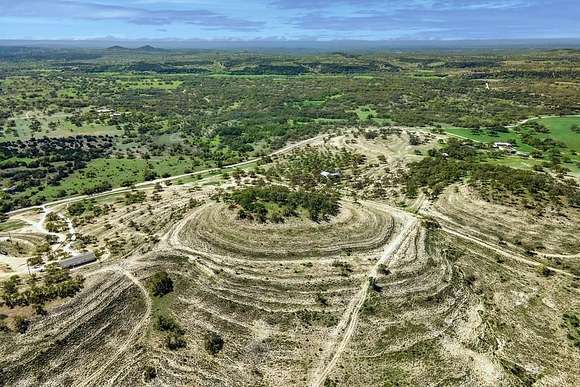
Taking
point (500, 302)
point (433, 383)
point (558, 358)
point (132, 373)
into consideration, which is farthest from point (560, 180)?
point (132, 373)

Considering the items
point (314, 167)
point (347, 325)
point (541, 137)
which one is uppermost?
point (541, 137)

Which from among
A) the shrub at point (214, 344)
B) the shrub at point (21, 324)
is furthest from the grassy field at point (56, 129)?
the shrub at point (214, 344)

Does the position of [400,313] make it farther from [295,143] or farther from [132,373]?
[295,143]

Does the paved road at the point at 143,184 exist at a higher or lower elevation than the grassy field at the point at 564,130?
lower

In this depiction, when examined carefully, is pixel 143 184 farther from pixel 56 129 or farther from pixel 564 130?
pixel 564 130

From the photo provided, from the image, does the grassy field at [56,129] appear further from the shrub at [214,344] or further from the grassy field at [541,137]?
the shrub at [214,344]

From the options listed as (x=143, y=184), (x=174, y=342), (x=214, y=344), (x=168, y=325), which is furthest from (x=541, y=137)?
(x=174, y=342)
